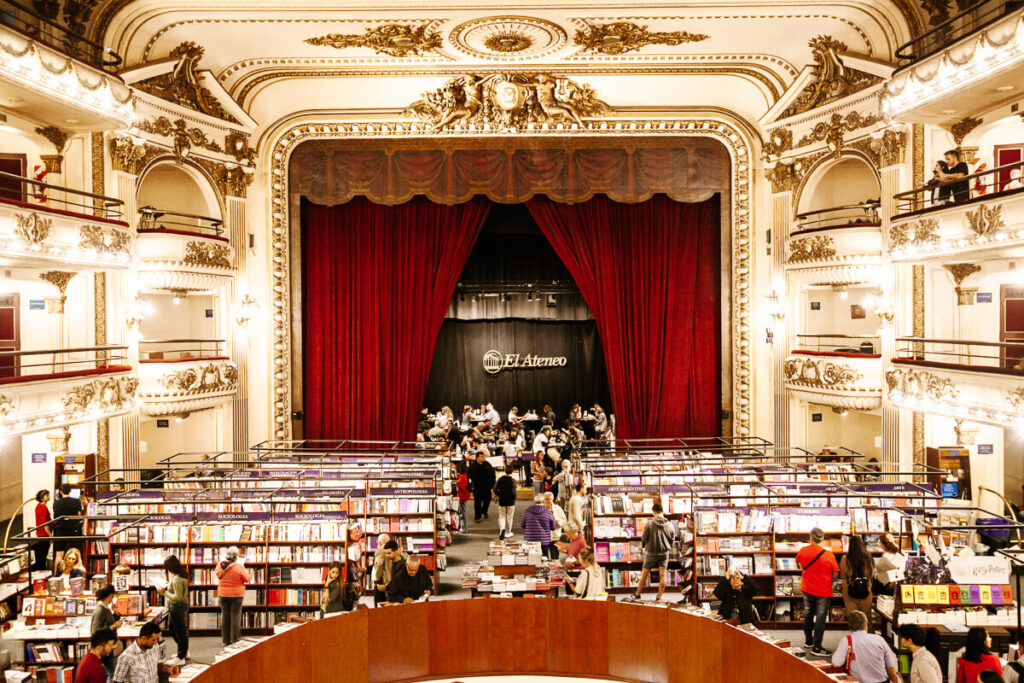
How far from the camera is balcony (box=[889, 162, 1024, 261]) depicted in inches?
341

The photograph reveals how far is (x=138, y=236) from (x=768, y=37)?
10.8 meters

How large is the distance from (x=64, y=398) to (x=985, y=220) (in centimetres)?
1139

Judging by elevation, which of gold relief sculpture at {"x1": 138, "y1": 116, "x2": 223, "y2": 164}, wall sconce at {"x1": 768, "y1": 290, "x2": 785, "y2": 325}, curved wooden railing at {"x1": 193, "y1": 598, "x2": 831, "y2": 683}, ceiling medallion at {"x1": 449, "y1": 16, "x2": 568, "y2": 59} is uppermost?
ceiling medallion at {"x1": 449, "y1": 16, "x2": 568, "y2": 59}

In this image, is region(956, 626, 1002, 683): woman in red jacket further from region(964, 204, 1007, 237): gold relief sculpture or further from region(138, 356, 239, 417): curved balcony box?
region(138, 356, 239, 417): curved balcony box

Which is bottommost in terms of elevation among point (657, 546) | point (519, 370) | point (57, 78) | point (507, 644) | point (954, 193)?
point (507, 644)

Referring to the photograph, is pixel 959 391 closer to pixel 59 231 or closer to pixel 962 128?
pixel 962 128

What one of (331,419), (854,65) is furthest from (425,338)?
(854,65)

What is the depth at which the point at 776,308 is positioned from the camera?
1462cm

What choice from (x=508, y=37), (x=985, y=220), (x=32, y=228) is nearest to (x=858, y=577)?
(x=985, y=220)

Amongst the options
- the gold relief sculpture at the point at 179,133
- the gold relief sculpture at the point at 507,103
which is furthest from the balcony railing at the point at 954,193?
the gold relief sculpture at the point at 179,133

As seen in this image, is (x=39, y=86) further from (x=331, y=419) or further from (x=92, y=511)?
(x=331, y=419)

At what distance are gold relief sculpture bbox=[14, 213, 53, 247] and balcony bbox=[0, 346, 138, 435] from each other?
134 centimetres

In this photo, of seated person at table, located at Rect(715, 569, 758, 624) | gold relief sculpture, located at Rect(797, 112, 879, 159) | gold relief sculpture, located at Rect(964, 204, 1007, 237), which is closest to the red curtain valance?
gold relief sculpture, located at Rect(797, 112, 879, 159)

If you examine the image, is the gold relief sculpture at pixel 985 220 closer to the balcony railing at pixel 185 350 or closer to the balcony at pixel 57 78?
the balcony at pixel 57 78
